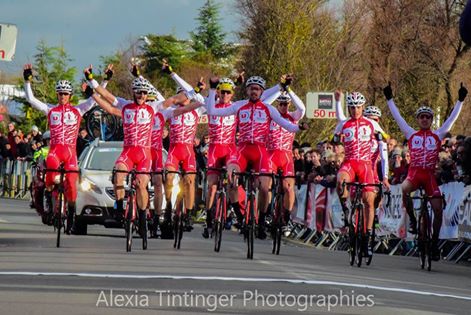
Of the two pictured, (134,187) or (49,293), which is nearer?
(49,293)

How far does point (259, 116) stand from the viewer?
73.0 feet

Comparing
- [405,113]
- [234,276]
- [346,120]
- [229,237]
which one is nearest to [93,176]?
[229,237]

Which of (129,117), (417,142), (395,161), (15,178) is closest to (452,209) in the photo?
(417,142)

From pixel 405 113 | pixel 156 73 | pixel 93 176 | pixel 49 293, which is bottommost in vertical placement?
pixel 49 293

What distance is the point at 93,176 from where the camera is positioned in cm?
2639

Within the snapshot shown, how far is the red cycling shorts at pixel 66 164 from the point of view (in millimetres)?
23328

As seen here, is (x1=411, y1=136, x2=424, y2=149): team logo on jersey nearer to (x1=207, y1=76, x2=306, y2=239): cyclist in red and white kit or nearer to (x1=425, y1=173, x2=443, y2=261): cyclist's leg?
(x1=425, y1=173, x2=443, y2=261): cyclist's leg

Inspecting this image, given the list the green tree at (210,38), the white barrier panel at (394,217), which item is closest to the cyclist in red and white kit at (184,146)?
the white barrier panel at (394,217)

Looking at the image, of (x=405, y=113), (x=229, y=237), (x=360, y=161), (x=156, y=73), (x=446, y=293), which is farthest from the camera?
(x=156, y=73)

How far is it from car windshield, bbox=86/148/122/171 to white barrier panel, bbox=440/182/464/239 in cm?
592

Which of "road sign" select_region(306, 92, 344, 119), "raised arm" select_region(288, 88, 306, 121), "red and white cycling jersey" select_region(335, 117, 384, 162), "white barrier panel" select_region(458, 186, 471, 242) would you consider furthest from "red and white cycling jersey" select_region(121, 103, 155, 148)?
"road sign" select_region(306, 92, 344, 119)

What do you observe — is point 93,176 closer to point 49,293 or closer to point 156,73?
point 49,293

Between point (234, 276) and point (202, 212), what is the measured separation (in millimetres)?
23250

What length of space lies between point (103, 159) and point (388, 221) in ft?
17.6
